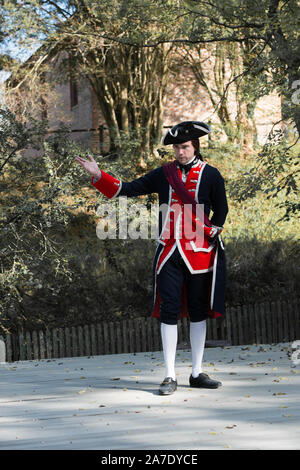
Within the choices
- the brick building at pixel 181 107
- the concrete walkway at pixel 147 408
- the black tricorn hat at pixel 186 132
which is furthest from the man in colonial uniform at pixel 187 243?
the brick building at pixel 181 107

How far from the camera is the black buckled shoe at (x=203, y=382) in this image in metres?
5.73

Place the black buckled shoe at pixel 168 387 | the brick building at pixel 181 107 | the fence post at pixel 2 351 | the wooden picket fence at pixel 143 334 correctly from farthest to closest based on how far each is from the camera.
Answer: the brick building at pixel 181 107 < the wooden picket fence at pixel 143 334 < the fence post at pixel 2 351 < the black buckled shoe at pixel 168 387

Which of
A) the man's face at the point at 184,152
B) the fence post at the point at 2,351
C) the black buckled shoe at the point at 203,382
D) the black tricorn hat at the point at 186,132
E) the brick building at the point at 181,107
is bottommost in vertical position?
the fence post at the point at 2,351

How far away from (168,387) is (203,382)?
389 millimetres

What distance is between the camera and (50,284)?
34.2ft

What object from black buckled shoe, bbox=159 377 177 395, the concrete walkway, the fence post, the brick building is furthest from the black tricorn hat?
the brick building

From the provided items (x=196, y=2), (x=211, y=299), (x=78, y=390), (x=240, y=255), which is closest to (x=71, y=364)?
(x=78, y=390)

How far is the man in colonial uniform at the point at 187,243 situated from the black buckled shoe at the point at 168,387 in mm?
25

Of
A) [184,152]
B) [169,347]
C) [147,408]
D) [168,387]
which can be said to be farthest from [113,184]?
[147,408]

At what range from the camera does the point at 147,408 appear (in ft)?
16.3

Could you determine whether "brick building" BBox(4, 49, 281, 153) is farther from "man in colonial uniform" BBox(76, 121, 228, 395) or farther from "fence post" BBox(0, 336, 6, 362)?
"man in colonial uniform" BBox(76, 121, 228, 395)

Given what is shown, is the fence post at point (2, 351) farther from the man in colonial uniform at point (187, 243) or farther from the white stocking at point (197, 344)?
the white stocking at point (197, 344)
